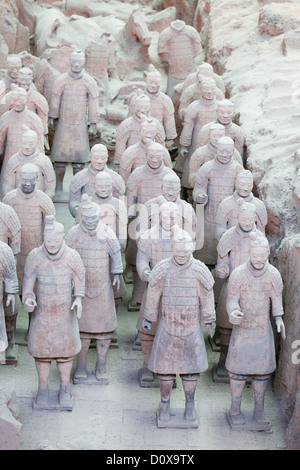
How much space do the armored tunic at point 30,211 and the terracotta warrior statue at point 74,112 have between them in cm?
244

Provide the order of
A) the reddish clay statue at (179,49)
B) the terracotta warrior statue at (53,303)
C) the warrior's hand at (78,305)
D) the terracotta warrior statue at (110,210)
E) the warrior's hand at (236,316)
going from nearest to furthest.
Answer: the warrior's hand at (236,316) → the terracotta warrior statue at (53,303) → the warrior's hand at (78,305) → the terracotta warrior statue at (110,210) → the reddish clay statue at (179,49)

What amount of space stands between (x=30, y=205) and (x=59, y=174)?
273cm

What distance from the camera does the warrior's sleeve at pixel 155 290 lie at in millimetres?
8719

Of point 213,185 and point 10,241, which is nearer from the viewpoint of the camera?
point 10,241

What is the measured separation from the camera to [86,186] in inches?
408

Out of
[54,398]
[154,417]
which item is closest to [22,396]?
[54,398]

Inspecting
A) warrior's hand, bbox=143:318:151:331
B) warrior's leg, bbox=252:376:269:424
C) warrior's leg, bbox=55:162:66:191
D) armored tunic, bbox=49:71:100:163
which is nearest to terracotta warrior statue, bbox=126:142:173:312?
warrior's hand, bbox=143:318:151:331

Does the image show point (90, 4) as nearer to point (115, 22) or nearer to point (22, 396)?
point (115, 22)

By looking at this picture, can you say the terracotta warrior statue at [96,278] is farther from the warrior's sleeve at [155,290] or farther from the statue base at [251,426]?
the statue base at [251,426]

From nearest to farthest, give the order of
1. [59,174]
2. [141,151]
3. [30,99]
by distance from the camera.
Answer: [141,151], [30,99], [59,174]

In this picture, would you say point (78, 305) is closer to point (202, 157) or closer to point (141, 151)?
point (141, 151)

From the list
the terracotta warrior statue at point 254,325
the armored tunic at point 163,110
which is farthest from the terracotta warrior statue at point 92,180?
the terracotta warrior statue at point 254,325

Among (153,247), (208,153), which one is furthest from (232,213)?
(208,153)

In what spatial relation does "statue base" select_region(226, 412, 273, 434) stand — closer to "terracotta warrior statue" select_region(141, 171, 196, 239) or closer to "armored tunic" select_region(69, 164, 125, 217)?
"terracotta warrior statue" select_region(141, 171, 196, 239)
